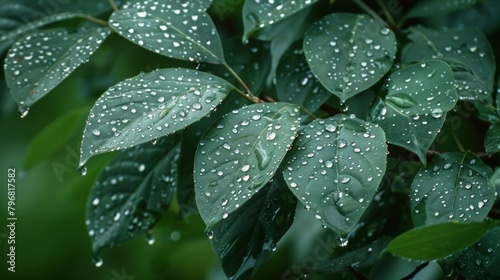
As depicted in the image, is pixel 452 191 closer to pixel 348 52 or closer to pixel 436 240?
pixel 436 240

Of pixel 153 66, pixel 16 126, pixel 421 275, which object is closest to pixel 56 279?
pixel 16 126

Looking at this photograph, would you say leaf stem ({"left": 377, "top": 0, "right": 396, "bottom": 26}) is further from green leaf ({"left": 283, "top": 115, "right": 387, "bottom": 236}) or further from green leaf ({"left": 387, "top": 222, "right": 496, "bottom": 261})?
green leaf ({"left": 387, "top": 222, "right": 496, "bottom": 261})

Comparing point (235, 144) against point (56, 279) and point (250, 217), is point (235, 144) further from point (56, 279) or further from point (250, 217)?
A: point (56, 279)

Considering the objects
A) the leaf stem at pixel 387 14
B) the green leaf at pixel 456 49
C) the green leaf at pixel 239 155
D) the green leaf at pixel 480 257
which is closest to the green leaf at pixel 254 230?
→ the green leaf at pixel 239 155

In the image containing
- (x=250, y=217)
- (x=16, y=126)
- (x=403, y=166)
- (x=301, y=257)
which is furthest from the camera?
(x=16, y=126)

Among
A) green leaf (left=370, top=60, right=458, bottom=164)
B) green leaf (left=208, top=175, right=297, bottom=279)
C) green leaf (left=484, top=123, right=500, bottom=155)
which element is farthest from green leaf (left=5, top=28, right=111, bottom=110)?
green leaf (left=484, top=123, right=500, bottom=155)

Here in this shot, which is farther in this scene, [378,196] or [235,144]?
[378,196]

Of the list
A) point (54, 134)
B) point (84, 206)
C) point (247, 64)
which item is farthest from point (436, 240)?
point (84, 206)
